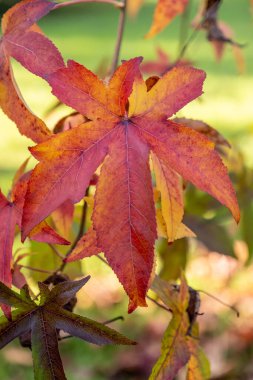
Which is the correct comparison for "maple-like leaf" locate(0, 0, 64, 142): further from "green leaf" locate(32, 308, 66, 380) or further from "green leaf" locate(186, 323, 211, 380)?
"green leaf" locate(186, 323, 211, 380)

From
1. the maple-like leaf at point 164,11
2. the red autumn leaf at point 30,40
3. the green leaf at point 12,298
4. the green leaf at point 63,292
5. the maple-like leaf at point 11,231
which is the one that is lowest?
the green leaf at point 12,298

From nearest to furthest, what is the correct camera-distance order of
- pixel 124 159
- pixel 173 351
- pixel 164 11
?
pixel 124 159 < pixel 173 351 < pixel 164 11

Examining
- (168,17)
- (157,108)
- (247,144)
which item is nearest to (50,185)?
(157,108)

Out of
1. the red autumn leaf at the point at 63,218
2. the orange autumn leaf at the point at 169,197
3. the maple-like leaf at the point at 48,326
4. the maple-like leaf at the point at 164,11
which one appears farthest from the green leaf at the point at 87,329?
the maple-like leaf at the point at 164,11

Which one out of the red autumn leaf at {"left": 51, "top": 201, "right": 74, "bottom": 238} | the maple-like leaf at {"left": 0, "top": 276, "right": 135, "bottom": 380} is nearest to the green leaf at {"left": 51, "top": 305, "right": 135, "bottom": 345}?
the maple-like leaf at {"left": 0, "top": 276, "right": 135, "bottom": 380}

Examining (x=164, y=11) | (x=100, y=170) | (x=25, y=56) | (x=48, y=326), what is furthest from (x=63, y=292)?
(x=164, y=11)

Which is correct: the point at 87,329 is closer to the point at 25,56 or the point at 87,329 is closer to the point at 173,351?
the point at 173,351

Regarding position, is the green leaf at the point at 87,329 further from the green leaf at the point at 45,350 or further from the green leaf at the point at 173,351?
the green leaf at the point at 173,351

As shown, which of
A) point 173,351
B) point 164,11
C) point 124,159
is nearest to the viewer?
point 124,159
